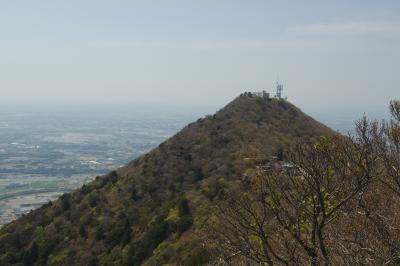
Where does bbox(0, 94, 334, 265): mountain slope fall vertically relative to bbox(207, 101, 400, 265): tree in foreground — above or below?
below

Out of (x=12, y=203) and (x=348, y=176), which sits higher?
(x=348, y=176)

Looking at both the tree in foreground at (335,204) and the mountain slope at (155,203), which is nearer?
the tree in foreground at (335,204)

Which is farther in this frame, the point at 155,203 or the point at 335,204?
the point at 155,203

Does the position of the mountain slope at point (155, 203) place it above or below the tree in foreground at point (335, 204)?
below

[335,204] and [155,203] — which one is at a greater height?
[335,204]

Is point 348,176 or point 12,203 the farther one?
point 12,203

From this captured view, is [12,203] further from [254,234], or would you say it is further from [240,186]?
[254,234]

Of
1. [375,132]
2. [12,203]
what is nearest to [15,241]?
[375,132]

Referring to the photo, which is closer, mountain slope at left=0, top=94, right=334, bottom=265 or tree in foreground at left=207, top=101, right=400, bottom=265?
tree in foreground at left=207, top=101, right=400, bottom=265
